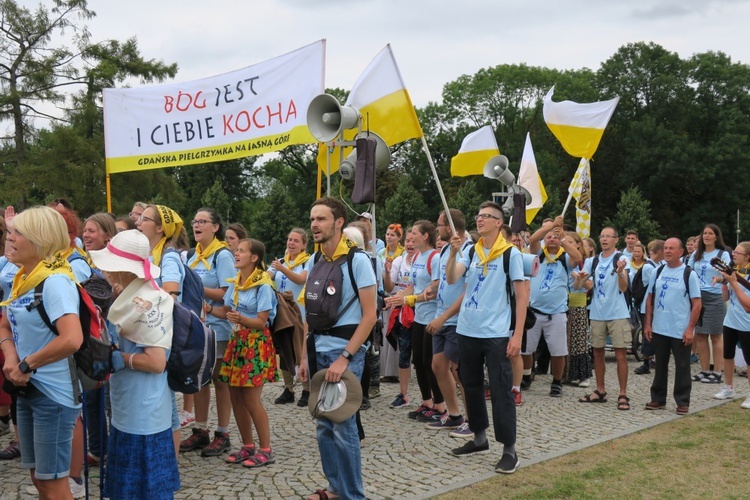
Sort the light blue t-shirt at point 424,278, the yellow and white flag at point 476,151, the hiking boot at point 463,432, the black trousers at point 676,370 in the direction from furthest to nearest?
1. the yellow and white flag at point 476,151
2. the black trousers at point 676,370
3. the light blue t-shirt at point 424,278
4. the hiking boot at point 463,432

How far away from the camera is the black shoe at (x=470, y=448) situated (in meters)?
6.17

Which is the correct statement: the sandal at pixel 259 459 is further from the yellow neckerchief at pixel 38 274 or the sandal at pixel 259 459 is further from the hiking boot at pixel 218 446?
the yellow neckerchief at pixel 38 274

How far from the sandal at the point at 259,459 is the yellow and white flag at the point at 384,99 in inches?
123

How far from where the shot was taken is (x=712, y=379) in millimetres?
10289

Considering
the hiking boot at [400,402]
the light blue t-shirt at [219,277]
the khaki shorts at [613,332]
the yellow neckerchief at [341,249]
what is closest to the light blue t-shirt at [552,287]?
the khaki shorts at [613,332]

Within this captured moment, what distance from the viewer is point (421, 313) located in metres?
7.54

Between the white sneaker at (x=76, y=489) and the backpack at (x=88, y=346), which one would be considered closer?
the backpack at (x=88, y=346)

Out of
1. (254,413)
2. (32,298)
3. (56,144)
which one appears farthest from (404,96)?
(56,144)

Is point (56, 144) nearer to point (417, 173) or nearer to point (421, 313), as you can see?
point (421, 313)

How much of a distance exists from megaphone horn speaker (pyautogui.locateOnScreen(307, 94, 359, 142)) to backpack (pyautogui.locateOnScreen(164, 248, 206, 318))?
2.07 meters

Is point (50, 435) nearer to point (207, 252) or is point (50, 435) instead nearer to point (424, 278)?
point (207, 252)

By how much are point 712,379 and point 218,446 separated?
24.6 feet

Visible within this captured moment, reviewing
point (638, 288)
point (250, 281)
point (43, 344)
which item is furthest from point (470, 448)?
point (638, 288)

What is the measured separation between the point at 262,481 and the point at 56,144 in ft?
72.5
